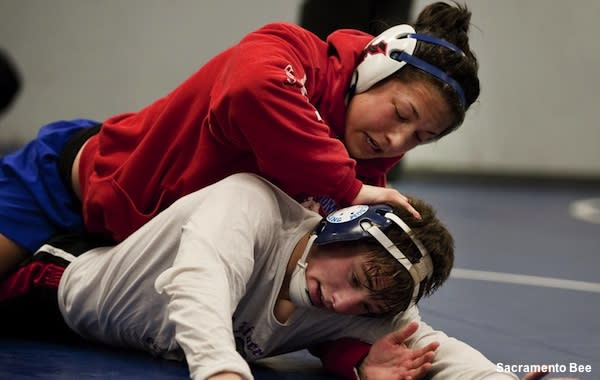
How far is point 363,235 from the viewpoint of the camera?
2.61 meters

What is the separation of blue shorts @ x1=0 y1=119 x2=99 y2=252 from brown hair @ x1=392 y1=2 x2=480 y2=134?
105 cm

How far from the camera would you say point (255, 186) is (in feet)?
8.76

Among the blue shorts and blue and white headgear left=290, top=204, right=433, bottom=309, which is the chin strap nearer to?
blue and white headgear left=290, top=204, right=433, bottom=309

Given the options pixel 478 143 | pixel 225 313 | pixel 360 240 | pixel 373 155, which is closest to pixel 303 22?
pixel 478 143

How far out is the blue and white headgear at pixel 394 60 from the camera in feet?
9.67

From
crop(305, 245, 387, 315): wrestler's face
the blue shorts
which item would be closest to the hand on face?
crop(305, 245, 387, 315): wrestler's face

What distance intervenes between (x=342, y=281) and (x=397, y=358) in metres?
0.28

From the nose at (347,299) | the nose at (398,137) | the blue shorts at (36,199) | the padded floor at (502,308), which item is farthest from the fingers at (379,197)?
the blue shorts at (36,199)

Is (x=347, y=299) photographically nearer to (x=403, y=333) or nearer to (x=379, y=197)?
(x=403, y=333)

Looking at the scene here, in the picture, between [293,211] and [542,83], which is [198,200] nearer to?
[293,211]

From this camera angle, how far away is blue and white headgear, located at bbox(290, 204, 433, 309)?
8.57 ft

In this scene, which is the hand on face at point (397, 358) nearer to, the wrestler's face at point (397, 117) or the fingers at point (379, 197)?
the fingers at point (379, 197)

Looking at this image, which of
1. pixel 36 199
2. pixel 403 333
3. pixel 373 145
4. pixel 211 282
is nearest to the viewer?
pixel 211 282

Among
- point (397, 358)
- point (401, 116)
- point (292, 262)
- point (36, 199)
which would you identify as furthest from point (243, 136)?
point (36, 199)
